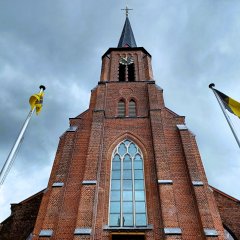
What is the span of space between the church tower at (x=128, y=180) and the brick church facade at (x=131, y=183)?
0.04 m

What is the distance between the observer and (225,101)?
1046 centimetres

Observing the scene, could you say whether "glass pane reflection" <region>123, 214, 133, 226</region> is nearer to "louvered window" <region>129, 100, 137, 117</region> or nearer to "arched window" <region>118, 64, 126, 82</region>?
"louvered window" <region>129, 100, 137, 117</region>

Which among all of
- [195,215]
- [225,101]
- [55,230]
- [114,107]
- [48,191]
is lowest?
[55,230]

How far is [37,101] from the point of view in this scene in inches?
425

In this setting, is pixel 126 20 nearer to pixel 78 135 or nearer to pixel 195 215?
pixel 78 135

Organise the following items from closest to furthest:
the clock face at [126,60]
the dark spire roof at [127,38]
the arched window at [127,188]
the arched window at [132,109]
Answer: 1. the arched window at [127,188]
2. the arched window at [132,109]
3. the clock face at [126,60]
4. the dark spire roof at [127,38]

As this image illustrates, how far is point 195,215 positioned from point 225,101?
5.65 meters

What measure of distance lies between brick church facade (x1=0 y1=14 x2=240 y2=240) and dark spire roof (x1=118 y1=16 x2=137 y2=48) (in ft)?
40.0

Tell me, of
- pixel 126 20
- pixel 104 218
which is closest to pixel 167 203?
pixel 104 218

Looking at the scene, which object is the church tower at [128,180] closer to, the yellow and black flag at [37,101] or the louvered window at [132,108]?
the louvered window at [132,108]

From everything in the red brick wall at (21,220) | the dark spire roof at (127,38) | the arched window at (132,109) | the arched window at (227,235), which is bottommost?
the arched window at (227,235)

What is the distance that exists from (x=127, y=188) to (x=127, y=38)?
71.0 feet

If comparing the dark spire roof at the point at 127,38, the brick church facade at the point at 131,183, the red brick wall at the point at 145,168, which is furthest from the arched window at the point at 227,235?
the dark spire roof at the point at 127,38

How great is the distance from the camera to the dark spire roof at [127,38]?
30169mm
